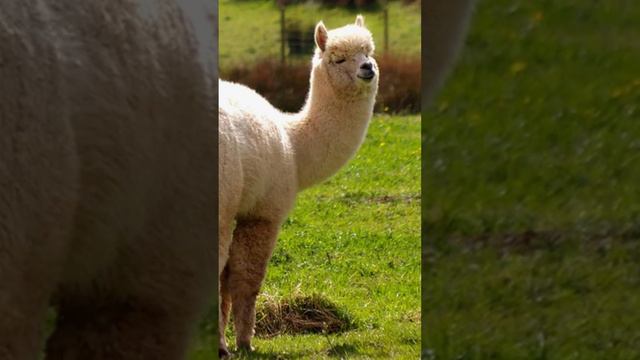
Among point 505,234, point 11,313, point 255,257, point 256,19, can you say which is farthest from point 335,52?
point 11,313

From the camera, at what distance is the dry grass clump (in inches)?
138

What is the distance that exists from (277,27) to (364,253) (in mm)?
1568

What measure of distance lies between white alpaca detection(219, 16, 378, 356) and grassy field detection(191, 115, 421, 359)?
20 centimetres

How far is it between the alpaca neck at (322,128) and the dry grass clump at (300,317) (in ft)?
1.39

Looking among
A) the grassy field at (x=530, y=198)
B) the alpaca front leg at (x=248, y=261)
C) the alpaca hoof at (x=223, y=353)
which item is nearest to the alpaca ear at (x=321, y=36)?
the alpaca front leg at (x=248, y=261)

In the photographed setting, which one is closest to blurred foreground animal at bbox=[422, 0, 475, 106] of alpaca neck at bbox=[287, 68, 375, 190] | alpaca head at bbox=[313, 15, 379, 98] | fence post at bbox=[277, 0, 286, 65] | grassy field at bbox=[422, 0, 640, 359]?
grassy field at bbox=[422, 0, 640, 359]

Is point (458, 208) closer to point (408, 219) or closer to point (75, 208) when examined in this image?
point (75, 208)

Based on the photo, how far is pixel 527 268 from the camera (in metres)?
2.94

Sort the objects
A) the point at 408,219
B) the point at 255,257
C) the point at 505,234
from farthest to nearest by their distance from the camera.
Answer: the point at 408,219 → the point at 255,257 → the point at 505,234

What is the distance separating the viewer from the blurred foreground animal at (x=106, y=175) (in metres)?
2.11

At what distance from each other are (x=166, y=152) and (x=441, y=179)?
0.71 meters

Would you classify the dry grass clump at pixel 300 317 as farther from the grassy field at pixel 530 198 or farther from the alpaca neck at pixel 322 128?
the grassy field at pixel 530 198

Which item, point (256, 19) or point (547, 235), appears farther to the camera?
point (256, 19)

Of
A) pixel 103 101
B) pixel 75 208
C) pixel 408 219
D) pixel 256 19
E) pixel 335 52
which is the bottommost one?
pixel 408 219
